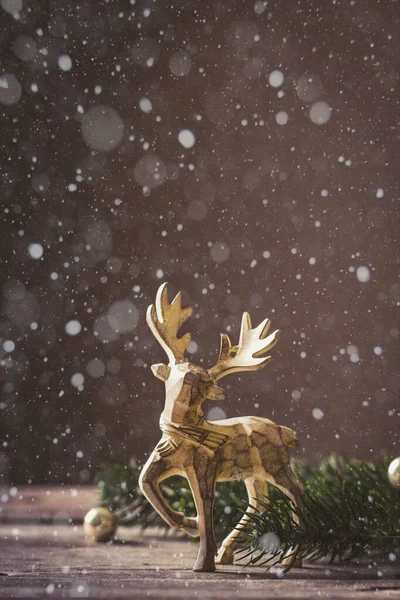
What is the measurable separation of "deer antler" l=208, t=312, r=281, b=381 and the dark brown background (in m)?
0.63

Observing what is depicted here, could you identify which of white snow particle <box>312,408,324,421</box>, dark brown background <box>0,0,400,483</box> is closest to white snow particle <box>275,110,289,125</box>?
dark brown background <box>0,0,400,483</box>

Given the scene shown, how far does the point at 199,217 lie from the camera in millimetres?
1326

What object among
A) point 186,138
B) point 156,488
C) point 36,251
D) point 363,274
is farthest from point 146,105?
point 156,488

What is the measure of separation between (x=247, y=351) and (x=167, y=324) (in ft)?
0.24

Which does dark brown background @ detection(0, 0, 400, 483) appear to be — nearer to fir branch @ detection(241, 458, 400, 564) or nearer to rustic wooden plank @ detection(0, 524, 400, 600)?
rustic wooden plank @ detection(0, 524, 400, 600)

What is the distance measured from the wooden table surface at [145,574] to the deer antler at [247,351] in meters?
0.16

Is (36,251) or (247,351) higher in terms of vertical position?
(36,251)

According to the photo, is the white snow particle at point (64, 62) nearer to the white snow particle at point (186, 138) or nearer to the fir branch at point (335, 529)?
the white snow particle at point (186, 138)

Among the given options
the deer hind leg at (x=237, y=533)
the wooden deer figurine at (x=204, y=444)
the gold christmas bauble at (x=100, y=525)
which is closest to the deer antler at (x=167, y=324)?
the wooden deer figurine at (x=204, y=444)

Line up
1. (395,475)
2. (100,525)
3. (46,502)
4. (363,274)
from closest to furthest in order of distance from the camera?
(395,475) < (100,525) < (46,502) < (363,274)

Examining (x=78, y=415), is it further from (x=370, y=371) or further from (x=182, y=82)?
(x=182, y=82)

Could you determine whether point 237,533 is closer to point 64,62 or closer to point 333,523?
point 333,523

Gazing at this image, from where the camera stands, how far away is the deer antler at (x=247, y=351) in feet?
2.05

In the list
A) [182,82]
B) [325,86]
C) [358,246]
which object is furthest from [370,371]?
[182,82]
